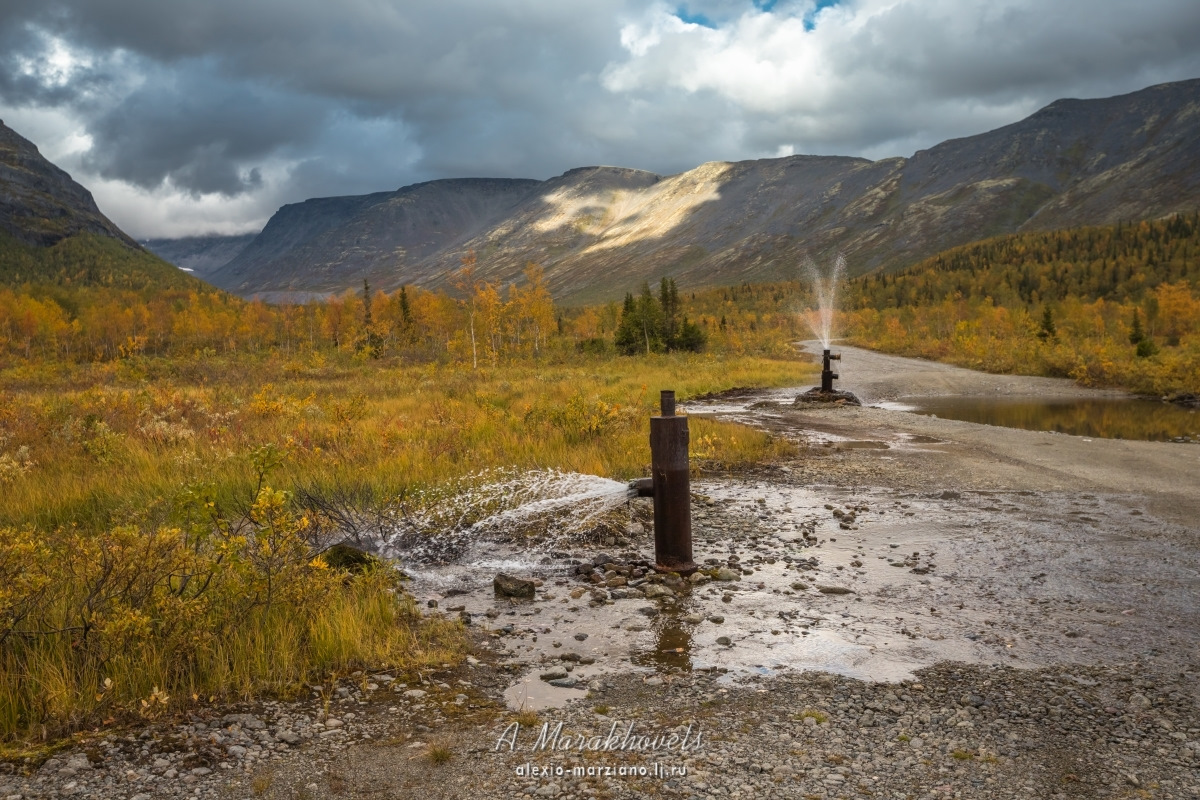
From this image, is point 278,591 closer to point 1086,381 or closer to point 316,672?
point 316,672

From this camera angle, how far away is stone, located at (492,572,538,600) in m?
6.80

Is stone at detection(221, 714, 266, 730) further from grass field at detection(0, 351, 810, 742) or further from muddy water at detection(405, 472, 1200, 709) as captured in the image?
muddy water at detection(405, 472, 1200, 709)

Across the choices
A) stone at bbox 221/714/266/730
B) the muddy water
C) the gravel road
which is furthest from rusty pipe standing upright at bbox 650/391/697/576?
stone at bbox 221/714/266/730

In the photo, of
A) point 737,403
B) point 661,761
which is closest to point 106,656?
point 661,761

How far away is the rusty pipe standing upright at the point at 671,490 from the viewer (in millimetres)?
7199

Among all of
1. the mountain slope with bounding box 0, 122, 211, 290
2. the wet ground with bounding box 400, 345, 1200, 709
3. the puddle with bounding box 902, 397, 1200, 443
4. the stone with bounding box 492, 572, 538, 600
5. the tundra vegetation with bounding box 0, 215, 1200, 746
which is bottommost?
the puddle with bounding box 902, 397, 1200, 443

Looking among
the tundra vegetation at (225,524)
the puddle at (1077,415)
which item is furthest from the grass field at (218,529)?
the puddle at (1077,415)

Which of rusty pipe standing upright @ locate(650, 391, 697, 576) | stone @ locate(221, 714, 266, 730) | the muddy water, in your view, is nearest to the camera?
stone @ locate(221, 714, 266, 730)

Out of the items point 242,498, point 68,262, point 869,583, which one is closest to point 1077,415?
point 869,583

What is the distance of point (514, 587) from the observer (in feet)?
22.4

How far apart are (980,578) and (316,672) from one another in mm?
6056

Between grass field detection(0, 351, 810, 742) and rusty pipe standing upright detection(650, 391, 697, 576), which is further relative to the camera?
rusty pipe standing upright detection(650, 391, 697, 576)

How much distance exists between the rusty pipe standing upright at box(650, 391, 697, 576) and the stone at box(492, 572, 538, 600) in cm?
138

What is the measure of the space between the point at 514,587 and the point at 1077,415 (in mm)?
22842
